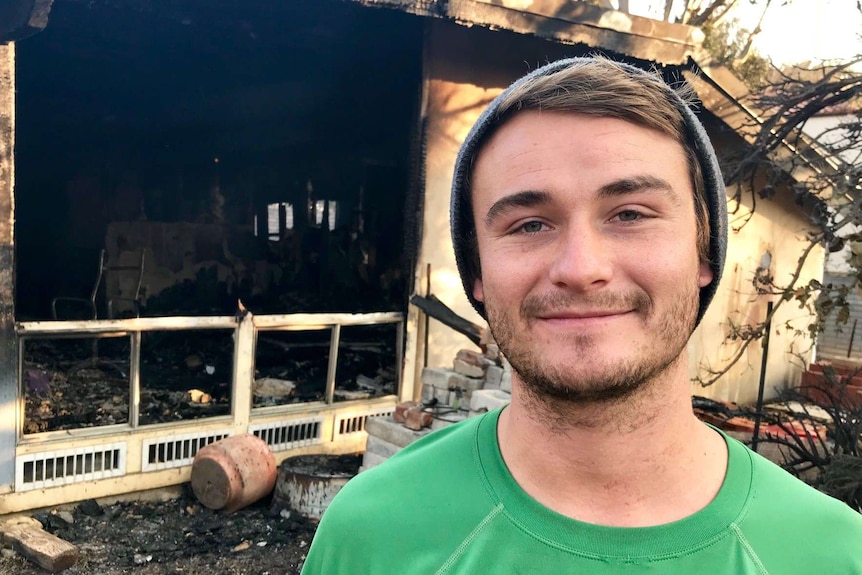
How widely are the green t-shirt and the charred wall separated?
240 inches

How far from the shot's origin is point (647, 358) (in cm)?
126

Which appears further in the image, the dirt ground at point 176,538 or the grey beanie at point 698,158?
the dirt ground at point 176,538

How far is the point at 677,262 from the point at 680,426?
1.11 feet

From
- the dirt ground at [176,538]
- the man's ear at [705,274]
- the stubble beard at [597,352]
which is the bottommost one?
the dirt ground at [176,538]

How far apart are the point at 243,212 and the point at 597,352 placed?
41.8ft

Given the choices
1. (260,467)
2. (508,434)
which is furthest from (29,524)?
(508,434)

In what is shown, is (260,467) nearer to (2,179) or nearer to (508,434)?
(2,179)

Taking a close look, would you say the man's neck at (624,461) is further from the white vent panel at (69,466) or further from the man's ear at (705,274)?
the white vent panel at (69,466)

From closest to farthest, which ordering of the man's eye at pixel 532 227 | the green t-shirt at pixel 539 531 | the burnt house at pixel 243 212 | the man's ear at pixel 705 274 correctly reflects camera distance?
the green t-shirt at pixel 539 531 < the man's eye at pixel 532 227 < the man's ear at pixel 705 274 < the burnt house at pixel 243 212

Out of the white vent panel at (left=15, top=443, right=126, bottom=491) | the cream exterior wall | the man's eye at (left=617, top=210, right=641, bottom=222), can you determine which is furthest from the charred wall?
the man's eye at (left=617, top=210, right=641, bottom=222)

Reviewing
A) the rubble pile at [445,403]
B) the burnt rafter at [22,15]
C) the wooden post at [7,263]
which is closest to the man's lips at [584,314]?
the burnt rafter at [22,15]

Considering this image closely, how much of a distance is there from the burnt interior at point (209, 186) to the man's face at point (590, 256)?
489 cm

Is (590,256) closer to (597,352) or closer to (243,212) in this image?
(597,352)

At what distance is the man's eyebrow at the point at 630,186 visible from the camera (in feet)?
4.22
